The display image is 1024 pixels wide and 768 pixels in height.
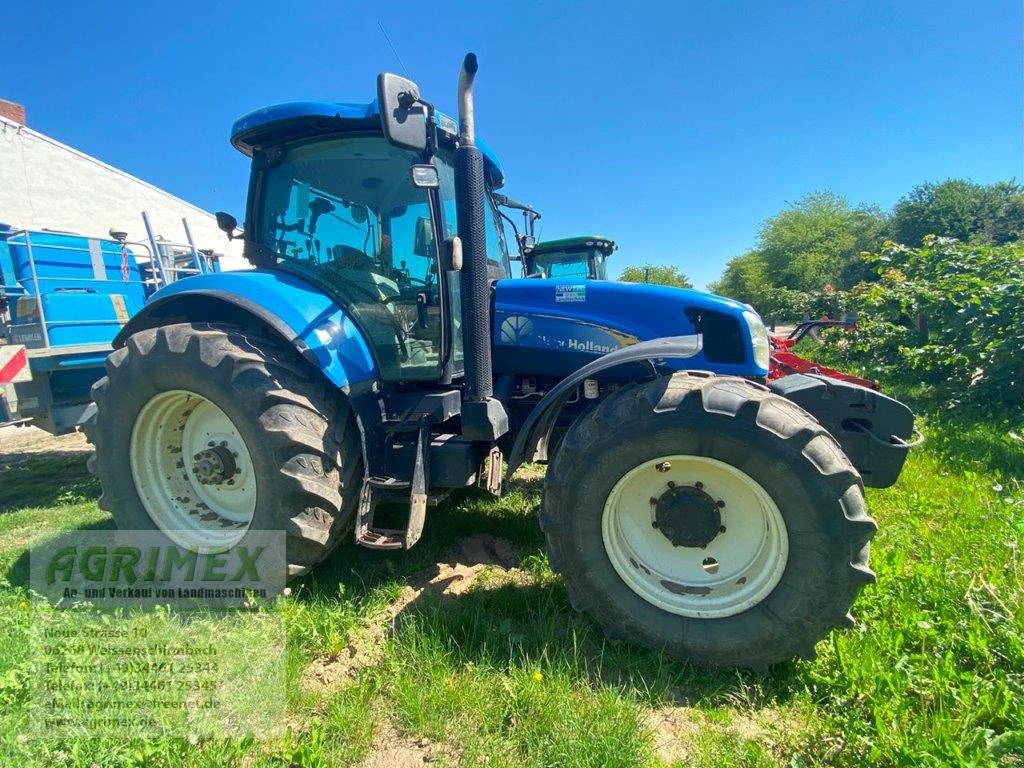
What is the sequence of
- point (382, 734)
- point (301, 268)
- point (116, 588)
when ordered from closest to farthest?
point (382, 734), point (116, 588), point (301, 268)

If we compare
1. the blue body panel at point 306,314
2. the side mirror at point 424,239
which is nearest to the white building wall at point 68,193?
the blue body panel at point 306,314

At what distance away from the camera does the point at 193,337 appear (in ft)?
8.00

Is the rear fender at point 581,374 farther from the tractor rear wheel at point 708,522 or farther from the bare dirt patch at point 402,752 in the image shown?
the bare dirt patch at point 402,752

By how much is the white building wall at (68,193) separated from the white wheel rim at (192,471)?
955 centimetres

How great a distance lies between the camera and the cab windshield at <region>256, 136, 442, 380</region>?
2770 mm

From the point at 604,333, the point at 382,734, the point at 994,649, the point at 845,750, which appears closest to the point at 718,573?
the point at 845,750

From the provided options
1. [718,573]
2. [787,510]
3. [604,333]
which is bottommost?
[718,573]

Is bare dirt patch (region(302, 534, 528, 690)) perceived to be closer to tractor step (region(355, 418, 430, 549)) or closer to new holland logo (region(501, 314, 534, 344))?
tractor step (region(355, 418, 430, 549))

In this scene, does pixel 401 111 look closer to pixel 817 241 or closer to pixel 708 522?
pixel 708 522

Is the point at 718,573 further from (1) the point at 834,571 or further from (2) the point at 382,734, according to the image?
(2) the point at 382,734

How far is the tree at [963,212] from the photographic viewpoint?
26.1 meters

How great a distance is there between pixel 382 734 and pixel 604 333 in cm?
188

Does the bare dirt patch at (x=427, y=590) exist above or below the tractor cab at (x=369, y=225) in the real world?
below

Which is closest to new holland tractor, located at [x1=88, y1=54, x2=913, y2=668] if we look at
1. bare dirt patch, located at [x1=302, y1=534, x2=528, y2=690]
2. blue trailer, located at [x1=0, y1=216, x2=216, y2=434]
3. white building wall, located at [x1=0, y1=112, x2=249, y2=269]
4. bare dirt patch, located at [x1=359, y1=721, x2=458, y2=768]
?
bare dirt patch, located at [x1=302, y1=534, x2=528, y2=690]
